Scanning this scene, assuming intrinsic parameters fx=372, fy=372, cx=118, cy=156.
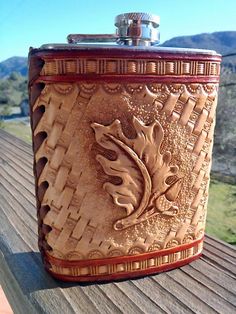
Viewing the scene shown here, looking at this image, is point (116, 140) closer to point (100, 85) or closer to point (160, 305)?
point (100, 85)

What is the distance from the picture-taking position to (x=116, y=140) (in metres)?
0.54

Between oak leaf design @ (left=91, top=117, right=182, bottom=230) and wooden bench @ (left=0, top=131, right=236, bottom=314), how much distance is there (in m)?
0.11

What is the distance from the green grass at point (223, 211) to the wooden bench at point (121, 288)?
220 centimetres

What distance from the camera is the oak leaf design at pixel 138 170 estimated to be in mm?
541

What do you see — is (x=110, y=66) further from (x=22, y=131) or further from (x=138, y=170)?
(x=22, y=131)

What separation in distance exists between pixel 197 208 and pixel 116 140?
21 centimetres

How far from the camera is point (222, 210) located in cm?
325

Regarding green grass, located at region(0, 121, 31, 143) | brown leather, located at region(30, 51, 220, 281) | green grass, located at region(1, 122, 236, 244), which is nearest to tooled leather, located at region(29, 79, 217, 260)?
brown leather, located at region(30, 51, 220, 281)

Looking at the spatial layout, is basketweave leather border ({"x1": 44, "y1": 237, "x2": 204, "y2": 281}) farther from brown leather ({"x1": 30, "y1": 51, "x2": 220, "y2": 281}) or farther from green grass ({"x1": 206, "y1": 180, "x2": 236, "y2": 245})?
green grass ({"x1": 206, "y1": 180, "x2": 236, "y2": 245})

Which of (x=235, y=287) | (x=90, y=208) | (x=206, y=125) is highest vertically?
(x=206, y=125)

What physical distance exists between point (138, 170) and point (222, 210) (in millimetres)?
2869

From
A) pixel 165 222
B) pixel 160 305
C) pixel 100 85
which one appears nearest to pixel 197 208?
pixel 165 222

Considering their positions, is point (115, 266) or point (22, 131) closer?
point (115, 266)

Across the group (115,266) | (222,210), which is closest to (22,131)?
(222,210)
